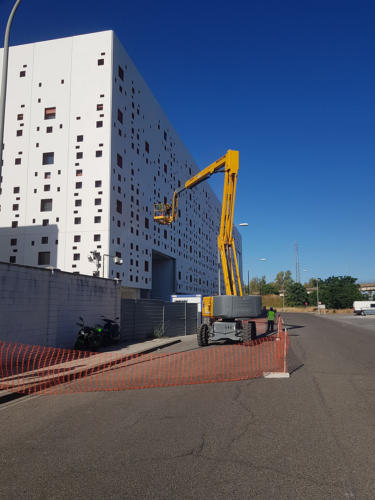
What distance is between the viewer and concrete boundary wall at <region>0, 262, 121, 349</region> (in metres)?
11.9

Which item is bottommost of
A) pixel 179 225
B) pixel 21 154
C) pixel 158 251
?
pixel 158 251

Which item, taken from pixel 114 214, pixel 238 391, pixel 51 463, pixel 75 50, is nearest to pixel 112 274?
pixel 114 214

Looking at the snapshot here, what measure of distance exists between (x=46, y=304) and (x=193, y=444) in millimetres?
10273

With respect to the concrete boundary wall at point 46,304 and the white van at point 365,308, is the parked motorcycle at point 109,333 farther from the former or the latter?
the white van at point 365,308

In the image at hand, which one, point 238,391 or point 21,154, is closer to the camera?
point 238,391

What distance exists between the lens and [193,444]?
4789 mm

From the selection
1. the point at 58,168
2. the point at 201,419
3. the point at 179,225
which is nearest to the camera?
the point at 201,419

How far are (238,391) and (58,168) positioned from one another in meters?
31.8

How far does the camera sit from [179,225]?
174 feet

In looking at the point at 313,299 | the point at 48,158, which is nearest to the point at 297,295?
the point at 313,299

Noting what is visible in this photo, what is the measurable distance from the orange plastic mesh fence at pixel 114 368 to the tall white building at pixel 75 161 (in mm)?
18735

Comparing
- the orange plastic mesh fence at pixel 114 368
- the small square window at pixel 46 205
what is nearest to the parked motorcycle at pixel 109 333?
the orange plastic mesh fence at pixel 114 368

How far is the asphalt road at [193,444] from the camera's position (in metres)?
3.64

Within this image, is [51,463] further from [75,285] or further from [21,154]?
[21,154]
